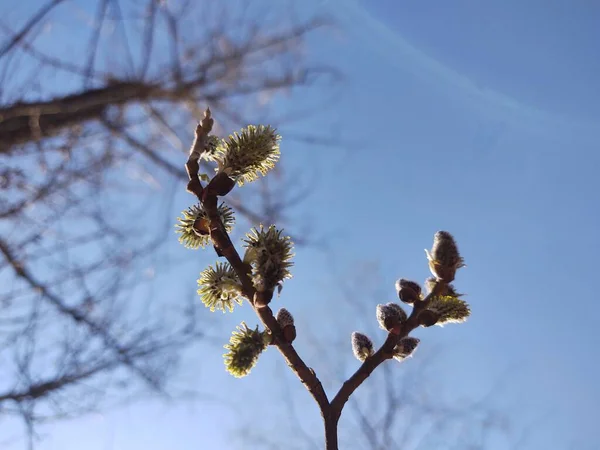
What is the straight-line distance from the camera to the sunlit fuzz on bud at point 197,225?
34.9 inches

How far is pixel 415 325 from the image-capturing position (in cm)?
87

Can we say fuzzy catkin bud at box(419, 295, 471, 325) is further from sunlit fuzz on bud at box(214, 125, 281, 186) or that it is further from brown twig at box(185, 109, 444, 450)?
sunlit fuzz on bud at box(214, 125, 281, 186)

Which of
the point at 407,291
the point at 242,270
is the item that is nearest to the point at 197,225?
the point at 242,270

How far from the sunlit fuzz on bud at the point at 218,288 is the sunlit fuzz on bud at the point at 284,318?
75 millimetres

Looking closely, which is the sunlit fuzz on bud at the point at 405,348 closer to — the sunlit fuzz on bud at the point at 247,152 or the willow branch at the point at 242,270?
the willow branch at the point at 242,270

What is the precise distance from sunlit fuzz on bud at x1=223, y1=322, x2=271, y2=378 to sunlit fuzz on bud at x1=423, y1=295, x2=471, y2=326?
0.29 metres

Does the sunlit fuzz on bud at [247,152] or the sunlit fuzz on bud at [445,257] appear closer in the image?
the sunlit fuzz on bud at [445,257]

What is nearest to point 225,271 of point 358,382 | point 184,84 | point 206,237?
point 206,237

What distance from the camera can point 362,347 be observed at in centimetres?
92

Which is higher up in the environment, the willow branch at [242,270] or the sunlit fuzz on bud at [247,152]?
the sunlit fuzz on bud at [247,152]

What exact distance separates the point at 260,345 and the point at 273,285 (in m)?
0.09

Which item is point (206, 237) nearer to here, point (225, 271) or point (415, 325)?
point (225, 271)

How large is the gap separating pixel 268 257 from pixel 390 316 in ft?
0.74

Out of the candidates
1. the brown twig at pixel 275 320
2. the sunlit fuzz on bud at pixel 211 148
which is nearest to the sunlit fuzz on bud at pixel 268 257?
the brown twig at pixel 275 320
